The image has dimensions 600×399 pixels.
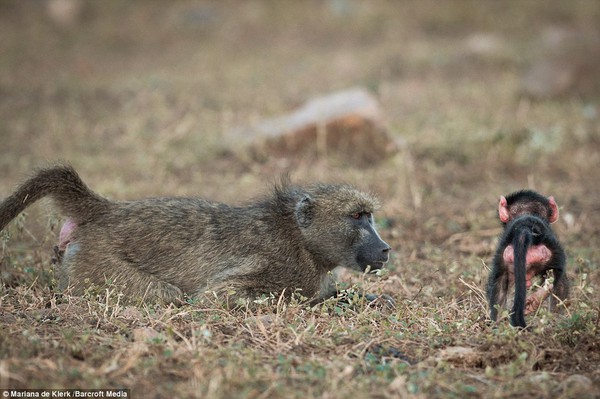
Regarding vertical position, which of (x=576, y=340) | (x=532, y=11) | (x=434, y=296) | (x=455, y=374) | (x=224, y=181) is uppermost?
(x=532, y=11)

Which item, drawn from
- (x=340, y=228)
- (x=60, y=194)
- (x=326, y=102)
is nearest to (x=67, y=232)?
(x=60, y=194)

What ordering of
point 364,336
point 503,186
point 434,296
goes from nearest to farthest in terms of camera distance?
point 364,336 < point 434,296 < point 503,186

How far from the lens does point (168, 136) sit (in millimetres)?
8828

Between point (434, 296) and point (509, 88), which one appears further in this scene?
point (509, 88)

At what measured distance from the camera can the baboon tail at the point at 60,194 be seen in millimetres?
4180

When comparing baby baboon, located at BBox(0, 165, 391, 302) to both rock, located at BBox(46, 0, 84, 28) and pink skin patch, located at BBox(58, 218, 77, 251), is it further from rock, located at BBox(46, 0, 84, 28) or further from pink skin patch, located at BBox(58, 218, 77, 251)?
rock, located at BBox(46, 0, 84, 28)

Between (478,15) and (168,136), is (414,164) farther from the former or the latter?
(478,15)

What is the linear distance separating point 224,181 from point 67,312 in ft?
12.3

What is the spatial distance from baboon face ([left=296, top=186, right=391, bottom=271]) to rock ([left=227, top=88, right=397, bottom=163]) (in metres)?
3.47

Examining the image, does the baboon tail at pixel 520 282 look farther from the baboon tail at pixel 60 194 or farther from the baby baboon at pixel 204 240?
the baboon tail at pixel 60 194

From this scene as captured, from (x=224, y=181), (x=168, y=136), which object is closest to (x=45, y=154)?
(x=168, y=136)

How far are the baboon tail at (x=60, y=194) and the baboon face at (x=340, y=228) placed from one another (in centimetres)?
108

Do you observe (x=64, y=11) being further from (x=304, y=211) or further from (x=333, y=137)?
(x=304, y=211)

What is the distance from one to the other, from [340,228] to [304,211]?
21 cm
